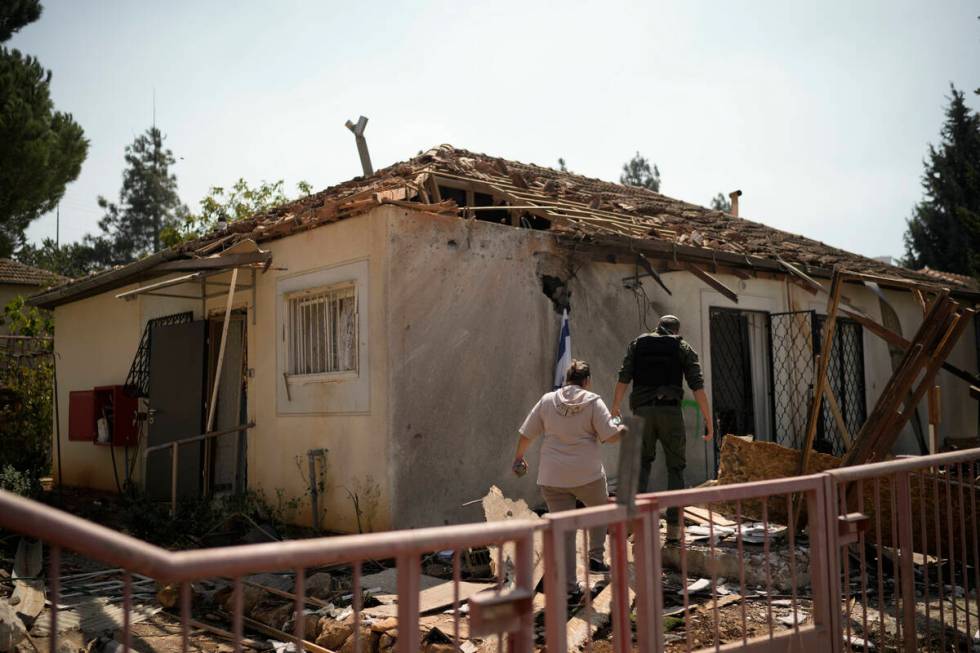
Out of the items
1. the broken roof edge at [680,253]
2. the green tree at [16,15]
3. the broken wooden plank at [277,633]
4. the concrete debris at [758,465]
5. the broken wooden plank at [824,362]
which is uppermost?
the green tree at [16,15]

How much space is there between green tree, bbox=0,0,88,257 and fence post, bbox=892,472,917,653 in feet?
52.6

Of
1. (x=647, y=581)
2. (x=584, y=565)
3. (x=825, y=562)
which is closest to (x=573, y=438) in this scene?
(x=825, y=562)

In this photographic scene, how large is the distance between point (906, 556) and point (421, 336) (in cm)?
468

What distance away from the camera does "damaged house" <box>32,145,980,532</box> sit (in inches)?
305

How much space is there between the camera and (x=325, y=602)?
586 centimetres

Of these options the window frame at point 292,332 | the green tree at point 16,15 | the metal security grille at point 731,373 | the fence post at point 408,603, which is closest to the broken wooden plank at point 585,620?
the fence post at point 408,603

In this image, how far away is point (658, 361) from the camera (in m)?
7.00

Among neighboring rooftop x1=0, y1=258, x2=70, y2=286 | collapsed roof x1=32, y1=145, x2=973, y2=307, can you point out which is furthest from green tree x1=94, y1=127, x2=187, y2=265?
collapsed roof x1=32, y1=145, x2=973, y2=307

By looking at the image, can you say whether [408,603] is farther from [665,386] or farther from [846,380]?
[846,380]

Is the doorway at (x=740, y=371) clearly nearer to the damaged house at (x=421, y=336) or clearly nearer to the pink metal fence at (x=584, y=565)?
the damaged house at (x=421, y=336)

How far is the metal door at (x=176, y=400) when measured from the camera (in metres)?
10.1

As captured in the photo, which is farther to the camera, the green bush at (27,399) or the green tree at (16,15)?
the green tree at (16,15)

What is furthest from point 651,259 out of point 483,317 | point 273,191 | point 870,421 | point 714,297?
point 273,191

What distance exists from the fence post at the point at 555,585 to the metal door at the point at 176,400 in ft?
26.8
